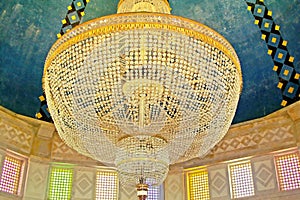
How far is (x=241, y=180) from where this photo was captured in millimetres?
8734

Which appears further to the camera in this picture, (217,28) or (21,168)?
(217,28)

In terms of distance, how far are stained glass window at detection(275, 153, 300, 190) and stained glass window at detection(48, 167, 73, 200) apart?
455 cm

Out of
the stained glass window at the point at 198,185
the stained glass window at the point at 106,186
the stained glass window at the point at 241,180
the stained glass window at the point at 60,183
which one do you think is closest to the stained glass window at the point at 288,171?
the stained glass window at the point at 241,180

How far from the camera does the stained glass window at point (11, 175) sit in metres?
8.16

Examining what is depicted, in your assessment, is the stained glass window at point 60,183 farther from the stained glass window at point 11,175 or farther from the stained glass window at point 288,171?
the stained glass window at point 288,171

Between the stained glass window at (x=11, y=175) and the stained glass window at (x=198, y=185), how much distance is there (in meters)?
3.82

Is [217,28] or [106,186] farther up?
[217,28]

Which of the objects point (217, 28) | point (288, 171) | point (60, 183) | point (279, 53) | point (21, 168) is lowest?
point (60, 183)

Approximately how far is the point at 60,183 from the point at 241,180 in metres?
4.01

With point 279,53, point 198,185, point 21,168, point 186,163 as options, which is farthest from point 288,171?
point 21,168

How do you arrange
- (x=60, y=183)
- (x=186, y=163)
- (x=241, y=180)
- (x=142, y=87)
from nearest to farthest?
(x=142, y=87)
(x=241, y=180)
(x=60, y=183)
(x=186, y=163)

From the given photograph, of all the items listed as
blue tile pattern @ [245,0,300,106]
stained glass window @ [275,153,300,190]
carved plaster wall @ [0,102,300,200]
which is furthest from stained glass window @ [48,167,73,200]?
blue tile pattern @ [245,0,300,106]

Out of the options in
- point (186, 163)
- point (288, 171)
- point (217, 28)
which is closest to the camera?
point (288, 171)

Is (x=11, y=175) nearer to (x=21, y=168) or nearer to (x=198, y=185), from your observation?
(x=21, y=168)
